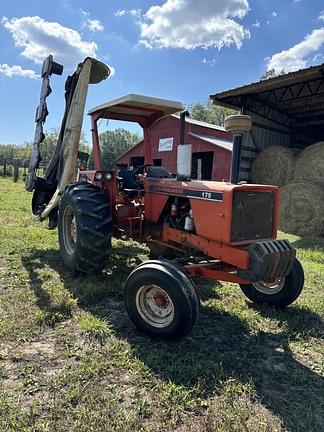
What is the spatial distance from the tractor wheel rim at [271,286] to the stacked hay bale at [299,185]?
5.40 m

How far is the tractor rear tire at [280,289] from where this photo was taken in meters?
3.59

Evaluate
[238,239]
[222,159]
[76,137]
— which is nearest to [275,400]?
[238,239]

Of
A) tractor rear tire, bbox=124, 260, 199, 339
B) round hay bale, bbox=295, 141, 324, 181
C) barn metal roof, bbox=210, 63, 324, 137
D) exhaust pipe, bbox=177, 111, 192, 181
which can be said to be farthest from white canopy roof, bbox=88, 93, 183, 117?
round hay bale, bbox=295, 141, 324, 181

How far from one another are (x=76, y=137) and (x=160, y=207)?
2.08m

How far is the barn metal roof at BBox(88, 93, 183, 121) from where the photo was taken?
3.97 metres

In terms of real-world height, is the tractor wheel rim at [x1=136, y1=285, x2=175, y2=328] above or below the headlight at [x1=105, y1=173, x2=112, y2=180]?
below

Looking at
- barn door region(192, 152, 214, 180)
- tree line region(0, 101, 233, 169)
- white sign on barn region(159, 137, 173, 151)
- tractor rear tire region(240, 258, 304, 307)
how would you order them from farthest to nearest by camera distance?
tree line region(0, 101, 233, 169) → white sign on barn region(159, 137, 173, 151) → barn door region(192, 152, 214, 180) → tractor rear tire region(240, 258, 304, 307)

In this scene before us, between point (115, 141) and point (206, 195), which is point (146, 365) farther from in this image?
point (115, 141)

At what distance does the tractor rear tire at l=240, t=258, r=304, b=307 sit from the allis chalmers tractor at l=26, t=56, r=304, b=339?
0.03ft

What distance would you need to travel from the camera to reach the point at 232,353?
277cm

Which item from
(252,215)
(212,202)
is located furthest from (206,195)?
(252,215)

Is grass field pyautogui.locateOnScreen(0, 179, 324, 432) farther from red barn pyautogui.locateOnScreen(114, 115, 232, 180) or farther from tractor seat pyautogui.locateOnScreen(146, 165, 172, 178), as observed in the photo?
red barn pyautogui.locateOnScreen(114, 115, 232, 180)

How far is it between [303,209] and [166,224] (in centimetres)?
595

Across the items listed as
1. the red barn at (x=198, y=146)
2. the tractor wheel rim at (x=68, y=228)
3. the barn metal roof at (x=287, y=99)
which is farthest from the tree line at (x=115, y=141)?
the tractor wheel rim at (x=68, y=228)
